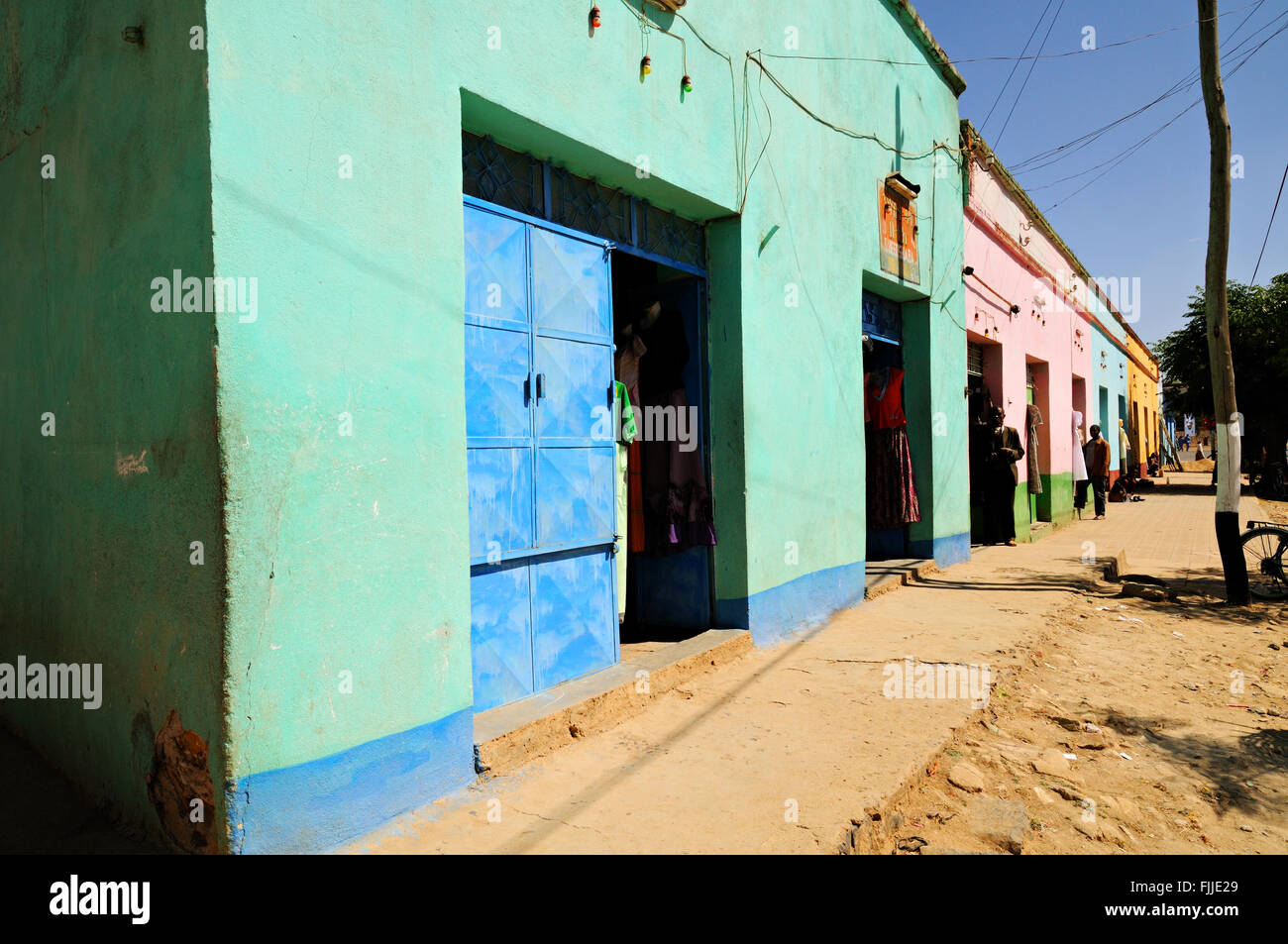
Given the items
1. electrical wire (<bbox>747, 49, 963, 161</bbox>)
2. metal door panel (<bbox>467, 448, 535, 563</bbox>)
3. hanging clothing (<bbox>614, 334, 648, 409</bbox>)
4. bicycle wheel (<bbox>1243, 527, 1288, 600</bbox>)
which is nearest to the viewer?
metal door panel (<bbox>467, 448, 535, 563</bbox>)

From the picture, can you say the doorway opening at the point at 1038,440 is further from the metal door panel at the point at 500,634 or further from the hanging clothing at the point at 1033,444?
the metal door panel at the point at 500,634

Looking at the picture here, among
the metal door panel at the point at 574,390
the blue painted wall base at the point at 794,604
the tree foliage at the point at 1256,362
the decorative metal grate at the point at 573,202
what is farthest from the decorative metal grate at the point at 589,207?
the tree foliage at the point at 1256,362

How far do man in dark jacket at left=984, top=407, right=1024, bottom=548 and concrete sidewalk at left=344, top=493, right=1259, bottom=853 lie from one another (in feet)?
15.3

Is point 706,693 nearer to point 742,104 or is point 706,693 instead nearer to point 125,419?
point 125,419

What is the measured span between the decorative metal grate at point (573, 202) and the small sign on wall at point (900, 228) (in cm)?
300

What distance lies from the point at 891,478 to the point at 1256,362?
18.3 m

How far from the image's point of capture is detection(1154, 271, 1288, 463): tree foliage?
19797mm

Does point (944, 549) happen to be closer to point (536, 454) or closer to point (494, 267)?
point (536, 454)

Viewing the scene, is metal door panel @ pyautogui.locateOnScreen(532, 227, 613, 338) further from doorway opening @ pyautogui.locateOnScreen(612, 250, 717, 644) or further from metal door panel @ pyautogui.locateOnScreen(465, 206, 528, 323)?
doorway opening @ pyautogui.locateOnScreen(612, 250, 717, 644)

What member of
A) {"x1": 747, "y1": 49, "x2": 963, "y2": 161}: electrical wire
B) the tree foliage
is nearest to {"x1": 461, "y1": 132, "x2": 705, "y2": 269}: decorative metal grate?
{"x1": 747, "y1": 49, "x2": 963, "y2": 161}: electrical wire

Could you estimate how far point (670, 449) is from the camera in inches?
211

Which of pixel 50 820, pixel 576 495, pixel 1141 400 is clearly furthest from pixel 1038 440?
pixel 1141 400

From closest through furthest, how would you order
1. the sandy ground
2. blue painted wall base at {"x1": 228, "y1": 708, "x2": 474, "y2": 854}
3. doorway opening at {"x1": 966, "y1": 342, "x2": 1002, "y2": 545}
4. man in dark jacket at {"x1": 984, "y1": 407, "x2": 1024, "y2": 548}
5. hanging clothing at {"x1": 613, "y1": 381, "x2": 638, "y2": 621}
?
blue painted wall base at {"x1": 228, "y1": 708, "x2": 474, "y2": 854} → the sandy ground → hanging clothing at {"x1": 613, "y1": 381, "x2": 638, "y2": 621} → man in dark jacket at {"x1": 984, "y1": 407, "x2": 1024, "y2": 548} → doorway opening at {"x1": 966, "y1": 342, "x2": 1002, "y2": 545}
